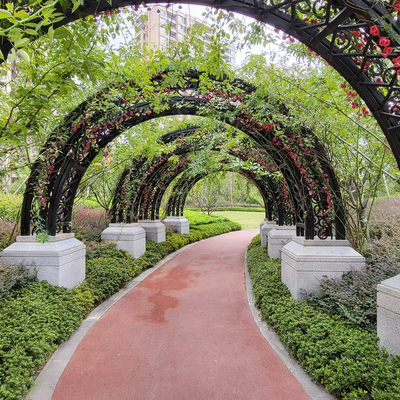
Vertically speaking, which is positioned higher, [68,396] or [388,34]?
[388,34]

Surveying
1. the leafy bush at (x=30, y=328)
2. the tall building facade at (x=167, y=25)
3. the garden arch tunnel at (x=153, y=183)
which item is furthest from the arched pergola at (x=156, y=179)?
the leafy bush at (x=30, y=328)

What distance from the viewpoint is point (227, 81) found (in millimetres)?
4762

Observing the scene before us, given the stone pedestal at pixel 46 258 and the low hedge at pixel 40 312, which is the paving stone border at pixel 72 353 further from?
the stone pedestal at pixel 46 258

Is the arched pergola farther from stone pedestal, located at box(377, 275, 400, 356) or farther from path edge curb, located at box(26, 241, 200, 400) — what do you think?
stone pedestal, located at box(377, 275, 400, 356)

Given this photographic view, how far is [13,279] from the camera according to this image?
4.32 m

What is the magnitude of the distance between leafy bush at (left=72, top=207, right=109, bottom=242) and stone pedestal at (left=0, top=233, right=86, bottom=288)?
2.17m

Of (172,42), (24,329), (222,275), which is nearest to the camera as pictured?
(24,329)

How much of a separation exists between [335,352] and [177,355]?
178cm

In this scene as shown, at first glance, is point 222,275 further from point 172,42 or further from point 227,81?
point 172,42

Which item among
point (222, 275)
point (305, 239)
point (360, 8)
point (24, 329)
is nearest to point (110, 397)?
point (24, 329)

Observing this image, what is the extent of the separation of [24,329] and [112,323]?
1.39 m

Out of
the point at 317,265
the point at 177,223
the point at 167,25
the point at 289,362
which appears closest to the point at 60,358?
the point at 289,362

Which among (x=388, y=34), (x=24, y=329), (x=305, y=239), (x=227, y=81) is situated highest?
(x=227, y=81)

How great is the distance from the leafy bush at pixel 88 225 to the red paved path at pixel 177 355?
8.17 ft
